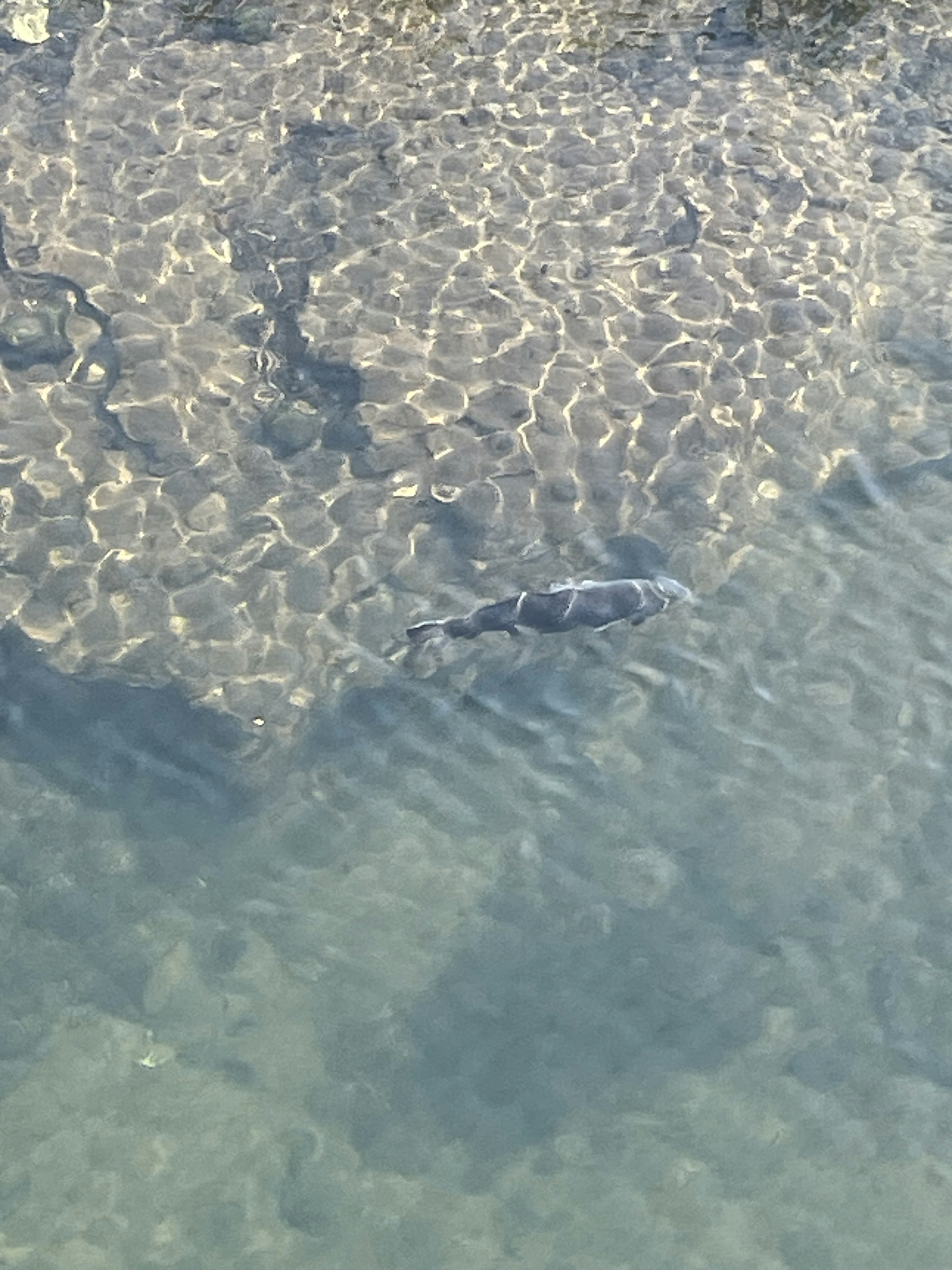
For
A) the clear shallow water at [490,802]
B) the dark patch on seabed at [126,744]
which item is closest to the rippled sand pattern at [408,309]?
the clear shallow water at [490,802]

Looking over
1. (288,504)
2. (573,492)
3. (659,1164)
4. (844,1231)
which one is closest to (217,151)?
(288,504)

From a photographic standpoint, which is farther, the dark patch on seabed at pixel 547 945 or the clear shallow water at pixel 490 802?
the dark patch on seabed at pixel 547 945

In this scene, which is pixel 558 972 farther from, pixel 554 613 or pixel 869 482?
pixel 869 482

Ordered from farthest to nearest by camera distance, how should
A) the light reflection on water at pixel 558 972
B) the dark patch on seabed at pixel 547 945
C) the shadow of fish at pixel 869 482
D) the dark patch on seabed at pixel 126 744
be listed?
the shadow of fish at pixel 869 482, the dark patch on seabed at pixel 126 744, the dark patch on seabed at pixel 547 945, the light reflection on water at pixel 558 972

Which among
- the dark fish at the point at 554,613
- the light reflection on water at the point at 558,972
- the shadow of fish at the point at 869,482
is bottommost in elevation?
the light reflection on water at the point at 558,972

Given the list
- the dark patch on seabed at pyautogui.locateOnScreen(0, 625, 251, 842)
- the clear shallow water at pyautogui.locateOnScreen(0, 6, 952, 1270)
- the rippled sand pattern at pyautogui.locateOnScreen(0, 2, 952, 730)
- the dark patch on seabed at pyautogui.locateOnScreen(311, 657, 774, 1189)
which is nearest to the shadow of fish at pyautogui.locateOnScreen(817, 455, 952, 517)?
the clear shallow water at pyautogui.locateOnScreen(0, 6, 952, 1270)

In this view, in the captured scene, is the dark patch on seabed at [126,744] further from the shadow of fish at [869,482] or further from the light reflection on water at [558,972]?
the shadow of fish at [869,482]

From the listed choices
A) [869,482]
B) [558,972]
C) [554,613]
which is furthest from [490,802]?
[869,482]

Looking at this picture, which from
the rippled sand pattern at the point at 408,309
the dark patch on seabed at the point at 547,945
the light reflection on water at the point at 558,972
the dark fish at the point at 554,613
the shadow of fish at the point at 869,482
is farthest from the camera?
the shadow of fish at the point at 869,482
